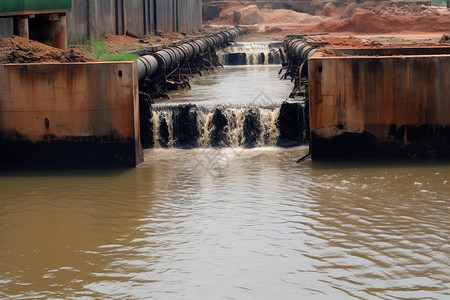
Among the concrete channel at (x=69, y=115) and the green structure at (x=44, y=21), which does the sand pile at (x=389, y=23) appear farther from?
the concrete channel at (x=69, y=115)

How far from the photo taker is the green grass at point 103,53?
2019 centimetres

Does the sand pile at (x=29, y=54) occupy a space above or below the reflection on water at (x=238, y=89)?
above

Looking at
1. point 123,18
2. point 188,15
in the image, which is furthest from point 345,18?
point 123,18

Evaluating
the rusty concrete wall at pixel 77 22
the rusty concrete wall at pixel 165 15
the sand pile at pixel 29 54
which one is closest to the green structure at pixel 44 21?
the sand pile at pixel 29 54

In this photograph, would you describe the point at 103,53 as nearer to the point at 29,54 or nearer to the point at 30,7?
the point at 30,7

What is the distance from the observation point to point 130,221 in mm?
13352

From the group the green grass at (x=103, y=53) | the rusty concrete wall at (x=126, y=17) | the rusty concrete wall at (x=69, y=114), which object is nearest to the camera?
the rusty concrete wall at (x=69, y=114)

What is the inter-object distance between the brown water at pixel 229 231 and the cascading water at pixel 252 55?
22.1 metres

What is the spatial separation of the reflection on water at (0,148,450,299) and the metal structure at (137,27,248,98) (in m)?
5.65

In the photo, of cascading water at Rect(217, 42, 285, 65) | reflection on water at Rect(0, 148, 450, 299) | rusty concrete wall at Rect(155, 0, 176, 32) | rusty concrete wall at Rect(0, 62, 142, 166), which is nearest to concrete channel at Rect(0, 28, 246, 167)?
rusty concrete wall at Rect(0, 62, 142, 166)

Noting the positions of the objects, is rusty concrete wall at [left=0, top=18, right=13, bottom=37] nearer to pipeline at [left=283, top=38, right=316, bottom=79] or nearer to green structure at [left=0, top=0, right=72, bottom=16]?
green structure at [left=0, top=0, right=72, bottom=16]

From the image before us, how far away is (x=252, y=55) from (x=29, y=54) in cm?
2282

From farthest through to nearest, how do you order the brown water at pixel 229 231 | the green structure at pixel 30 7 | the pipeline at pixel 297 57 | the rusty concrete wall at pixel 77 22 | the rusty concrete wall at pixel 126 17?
Result: 1. the rusty concrete wall at pixel 126 17
2. the rusty concrete wall at pixel 77 22
3. the pipeline at pixel 297 57
4. the green structure at pixel 30 7
5. the brown water at pixel 229 231

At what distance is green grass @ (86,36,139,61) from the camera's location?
66.2ft
